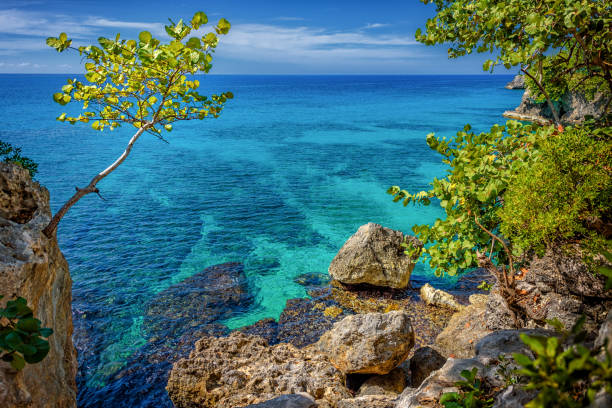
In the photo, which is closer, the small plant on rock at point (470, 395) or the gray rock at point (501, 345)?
the small plant on rock at point (470, 395)

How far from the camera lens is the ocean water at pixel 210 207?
59.2ft

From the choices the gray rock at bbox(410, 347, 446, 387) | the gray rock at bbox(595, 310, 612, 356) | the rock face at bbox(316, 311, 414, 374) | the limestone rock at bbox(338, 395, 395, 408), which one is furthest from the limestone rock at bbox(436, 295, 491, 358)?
the gray rock at bbox(595, 310, 612, 356)

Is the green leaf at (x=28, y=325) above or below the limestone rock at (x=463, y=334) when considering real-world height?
above

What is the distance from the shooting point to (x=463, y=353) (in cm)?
1059

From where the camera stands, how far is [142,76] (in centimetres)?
692

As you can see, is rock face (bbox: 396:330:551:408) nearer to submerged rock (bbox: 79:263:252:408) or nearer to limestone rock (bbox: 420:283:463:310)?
submerged rock (bbox: 79:263:252:408)

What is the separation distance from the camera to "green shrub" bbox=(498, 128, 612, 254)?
5.65 meters

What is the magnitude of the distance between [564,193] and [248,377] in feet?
29.2

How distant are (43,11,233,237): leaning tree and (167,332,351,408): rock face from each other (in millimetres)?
5706

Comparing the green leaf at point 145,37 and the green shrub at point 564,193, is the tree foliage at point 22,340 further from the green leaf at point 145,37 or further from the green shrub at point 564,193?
the green shrub at point 564,193

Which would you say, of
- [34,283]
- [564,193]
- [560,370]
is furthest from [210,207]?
[560,370]

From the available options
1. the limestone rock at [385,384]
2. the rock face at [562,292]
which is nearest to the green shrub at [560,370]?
the rock face at [562,292]

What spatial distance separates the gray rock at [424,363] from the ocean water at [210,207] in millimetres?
7227

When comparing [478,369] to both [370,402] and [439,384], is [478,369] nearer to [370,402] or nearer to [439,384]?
[439,384]
